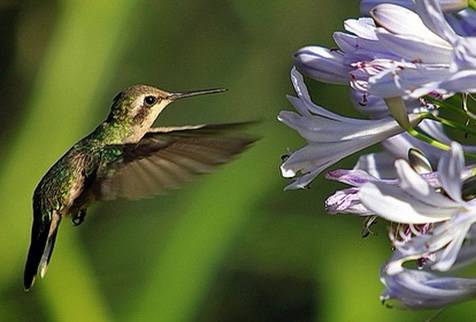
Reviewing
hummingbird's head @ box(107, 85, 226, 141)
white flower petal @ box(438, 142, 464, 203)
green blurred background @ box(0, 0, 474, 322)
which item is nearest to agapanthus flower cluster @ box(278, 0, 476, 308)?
white flower petal @ box(438, 142, 464, 203)

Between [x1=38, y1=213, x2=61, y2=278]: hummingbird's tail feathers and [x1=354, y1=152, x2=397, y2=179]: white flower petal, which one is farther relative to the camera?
[x1=38, y1=213, x2=61, y2=278]: hummingbird's tail feathers

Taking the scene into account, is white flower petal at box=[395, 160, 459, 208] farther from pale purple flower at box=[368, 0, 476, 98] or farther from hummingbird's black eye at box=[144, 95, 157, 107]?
hummingbird's black eye at box=[144, 95, 157, 107]

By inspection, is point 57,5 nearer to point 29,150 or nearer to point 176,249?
point 29,150

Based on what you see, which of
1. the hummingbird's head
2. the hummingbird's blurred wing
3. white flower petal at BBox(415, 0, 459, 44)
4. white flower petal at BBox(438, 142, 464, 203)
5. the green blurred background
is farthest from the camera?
the green blurred background

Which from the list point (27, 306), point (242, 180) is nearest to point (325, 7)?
point (242, 180)

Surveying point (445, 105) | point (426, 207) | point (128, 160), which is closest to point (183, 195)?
point (128, 160)

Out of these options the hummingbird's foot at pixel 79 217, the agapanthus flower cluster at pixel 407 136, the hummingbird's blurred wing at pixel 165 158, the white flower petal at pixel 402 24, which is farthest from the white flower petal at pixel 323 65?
the hummingbird's foot at pixel 79 217
